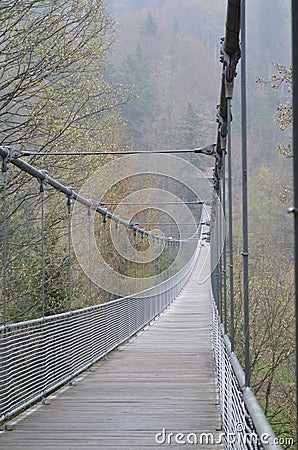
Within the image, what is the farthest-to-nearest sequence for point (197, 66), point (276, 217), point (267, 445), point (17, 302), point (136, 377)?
point (197, 66) < point (17, 302) < point (136, 377) < point (276, 217) < point (267, 445)

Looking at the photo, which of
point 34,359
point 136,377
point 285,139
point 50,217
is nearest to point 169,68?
point 50,217

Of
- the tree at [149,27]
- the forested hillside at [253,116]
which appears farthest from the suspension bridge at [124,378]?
the tree at [149,27]

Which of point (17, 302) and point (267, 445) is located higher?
point (17, 302)

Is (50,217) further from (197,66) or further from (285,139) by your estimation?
(197,66)

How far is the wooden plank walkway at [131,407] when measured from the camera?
189 inches

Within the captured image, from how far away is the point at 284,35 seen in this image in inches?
112

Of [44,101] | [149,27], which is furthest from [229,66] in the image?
[149,27]

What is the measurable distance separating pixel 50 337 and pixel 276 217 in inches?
106

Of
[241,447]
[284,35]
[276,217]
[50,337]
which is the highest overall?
[284,35]

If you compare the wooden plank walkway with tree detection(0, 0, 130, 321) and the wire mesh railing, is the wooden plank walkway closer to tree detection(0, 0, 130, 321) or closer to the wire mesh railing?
the wire mesh railing

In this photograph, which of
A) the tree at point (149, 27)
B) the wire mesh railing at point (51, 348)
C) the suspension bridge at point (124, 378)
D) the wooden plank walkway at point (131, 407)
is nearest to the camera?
the suspension bridge at point (124, 378)

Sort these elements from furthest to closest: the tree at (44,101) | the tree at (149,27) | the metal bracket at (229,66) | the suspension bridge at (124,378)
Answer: the tree at (149,27) → the tree at (44,101) → the metal bracket at (229,66) → the suspension bridge at (124,378)

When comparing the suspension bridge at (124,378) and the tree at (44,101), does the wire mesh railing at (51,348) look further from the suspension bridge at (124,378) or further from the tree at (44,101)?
the tree at (44,101)

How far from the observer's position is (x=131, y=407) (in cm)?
607
